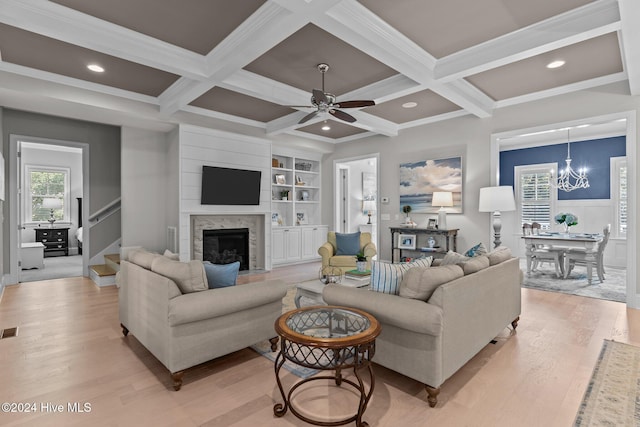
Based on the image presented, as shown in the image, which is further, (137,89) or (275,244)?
(275,244)

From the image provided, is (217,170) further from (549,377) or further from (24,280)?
(549,377)

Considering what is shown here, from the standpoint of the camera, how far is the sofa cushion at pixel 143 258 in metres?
2.75

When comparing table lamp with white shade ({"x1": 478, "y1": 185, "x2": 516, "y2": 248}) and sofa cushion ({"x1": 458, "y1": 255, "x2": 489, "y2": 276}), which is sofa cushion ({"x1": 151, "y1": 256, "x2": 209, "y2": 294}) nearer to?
sofa cushion ({"x1": 458, "y1": 255, "x2": 489, "y2": 276})

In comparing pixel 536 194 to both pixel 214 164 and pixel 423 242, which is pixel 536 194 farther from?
pixel 214 164

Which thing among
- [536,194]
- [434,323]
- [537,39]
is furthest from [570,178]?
[434,323]

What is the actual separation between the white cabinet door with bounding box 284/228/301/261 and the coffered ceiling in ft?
10.6

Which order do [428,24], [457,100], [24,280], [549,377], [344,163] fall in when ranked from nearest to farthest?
[549,377] → [428,24] → [457,100] → [24,280] → [344,163]

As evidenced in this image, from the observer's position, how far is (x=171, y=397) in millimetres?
2145

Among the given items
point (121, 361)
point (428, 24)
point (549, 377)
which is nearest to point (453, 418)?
point (549, 377)

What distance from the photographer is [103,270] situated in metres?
5.48

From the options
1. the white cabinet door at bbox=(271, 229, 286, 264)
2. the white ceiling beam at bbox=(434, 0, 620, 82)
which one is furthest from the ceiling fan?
the white cabinet door at bbox=(271, 229, 286, 264)

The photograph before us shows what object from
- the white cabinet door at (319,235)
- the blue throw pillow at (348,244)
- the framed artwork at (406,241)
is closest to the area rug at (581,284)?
the framed artwork at (406,241)

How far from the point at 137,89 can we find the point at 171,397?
4196 mm

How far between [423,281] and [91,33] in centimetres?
355
